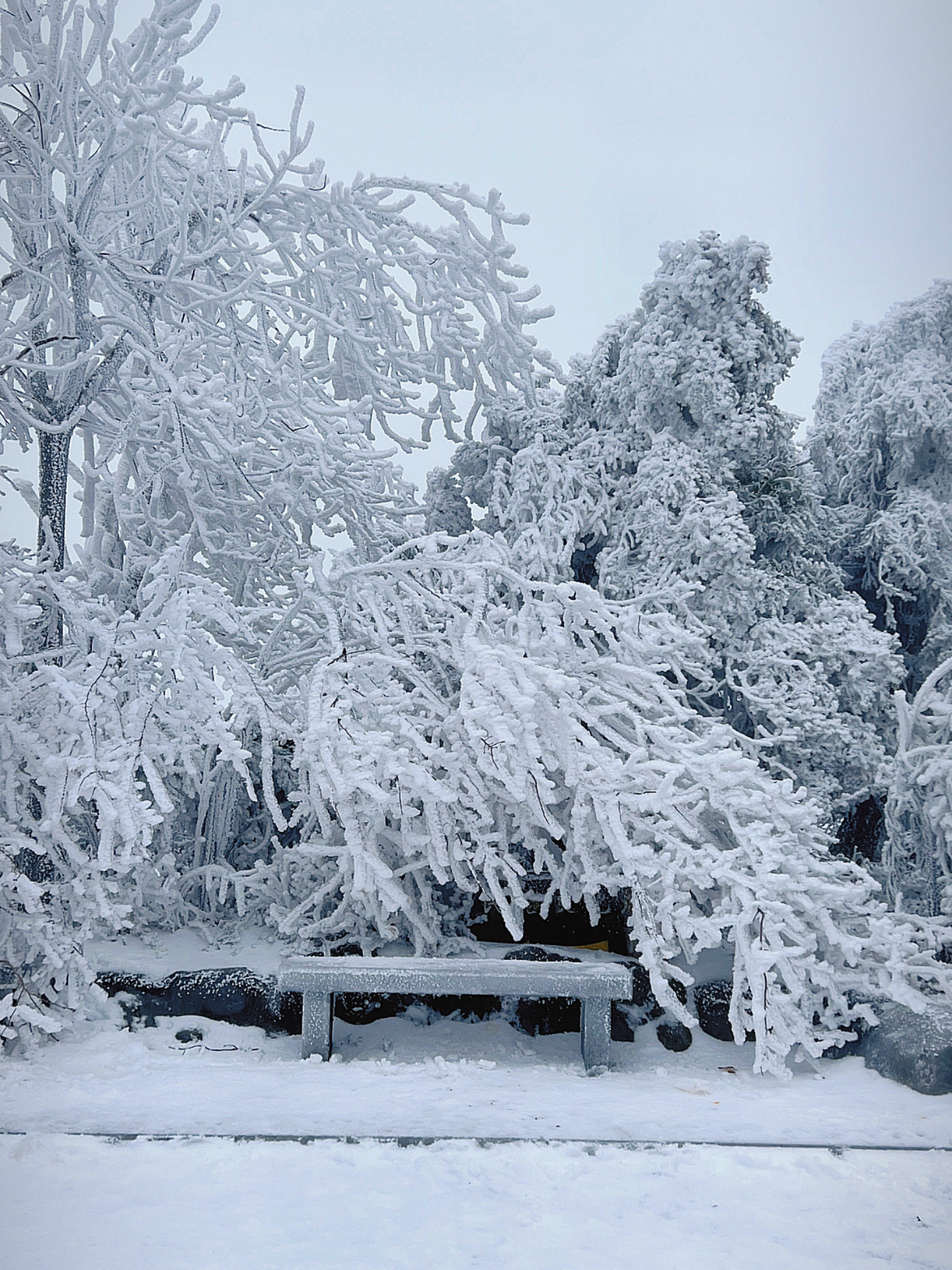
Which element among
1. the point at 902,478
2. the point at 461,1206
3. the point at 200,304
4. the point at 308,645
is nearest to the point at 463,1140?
the point at 461,1206

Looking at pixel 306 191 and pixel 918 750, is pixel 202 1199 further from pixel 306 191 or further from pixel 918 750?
pixel 306 191

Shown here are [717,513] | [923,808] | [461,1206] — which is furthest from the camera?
[717,513]

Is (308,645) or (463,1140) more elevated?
(308,645)

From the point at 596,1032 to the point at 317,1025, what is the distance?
134 cm

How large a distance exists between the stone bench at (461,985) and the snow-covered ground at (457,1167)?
180 millimetres

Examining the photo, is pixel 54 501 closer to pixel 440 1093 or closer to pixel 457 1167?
pixel 440 1093

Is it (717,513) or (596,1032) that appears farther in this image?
(717,513)

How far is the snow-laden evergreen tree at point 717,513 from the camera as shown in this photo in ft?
20.7

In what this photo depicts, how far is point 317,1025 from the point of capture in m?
4.59

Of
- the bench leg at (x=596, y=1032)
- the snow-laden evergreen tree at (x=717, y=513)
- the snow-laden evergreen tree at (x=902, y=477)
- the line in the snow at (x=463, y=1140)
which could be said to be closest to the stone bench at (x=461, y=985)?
the bench leg at (x=596, y=1032)

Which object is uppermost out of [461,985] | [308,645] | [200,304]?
[200,304]

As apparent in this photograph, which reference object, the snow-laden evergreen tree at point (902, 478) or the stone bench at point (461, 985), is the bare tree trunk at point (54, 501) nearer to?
the stone bench at point (461, 985)

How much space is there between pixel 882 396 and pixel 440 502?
11.7 feet

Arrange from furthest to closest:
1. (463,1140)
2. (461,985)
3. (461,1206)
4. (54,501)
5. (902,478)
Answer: (902,478) < (54,501) < (461,985) < (463,1140) < (461,1206)
